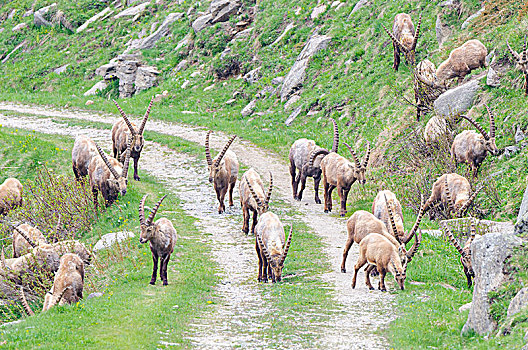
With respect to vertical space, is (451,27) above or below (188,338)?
above

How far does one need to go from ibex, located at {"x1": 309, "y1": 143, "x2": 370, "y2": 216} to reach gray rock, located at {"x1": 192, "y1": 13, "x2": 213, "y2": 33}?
2800 centimetres

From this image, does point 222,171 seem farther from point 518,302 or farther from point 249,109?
point 249,109

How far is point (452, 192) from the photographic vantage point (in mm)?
20844

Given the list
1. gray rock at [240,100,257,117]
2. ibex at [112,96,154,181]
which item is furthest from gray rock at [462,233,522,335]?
gray rock at [240,100,257,117]

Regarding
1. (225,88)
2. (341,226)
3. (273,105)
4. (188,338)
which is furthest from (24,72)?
(188,338)

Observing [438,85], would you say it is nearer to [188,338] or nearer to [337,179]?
[337,179]

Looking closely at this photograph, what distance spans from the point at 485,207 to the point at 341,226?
4525 mm

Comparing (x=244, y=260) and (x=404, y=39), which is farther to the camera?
(x=404, y=39)

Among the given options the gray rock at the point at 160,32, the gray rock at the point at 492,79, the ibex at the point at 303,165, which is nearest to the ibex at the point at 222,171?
the ibex at the point at 303,165

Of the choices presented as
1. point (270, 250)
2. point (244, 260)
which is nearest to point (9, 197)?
point (244, 260)

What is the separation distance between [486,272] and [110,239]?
518 inches

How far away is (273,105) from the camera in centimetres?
3878

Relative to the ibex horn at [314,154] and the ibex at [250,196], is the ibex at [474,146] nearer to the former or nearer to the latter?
the ibex horn at [314,154]

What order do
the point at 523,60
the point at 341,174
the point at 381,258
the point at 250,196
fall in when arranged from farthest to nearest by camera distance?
the point at 523,60, the point at 341,174, the point at 250,196, the point at 381,258
